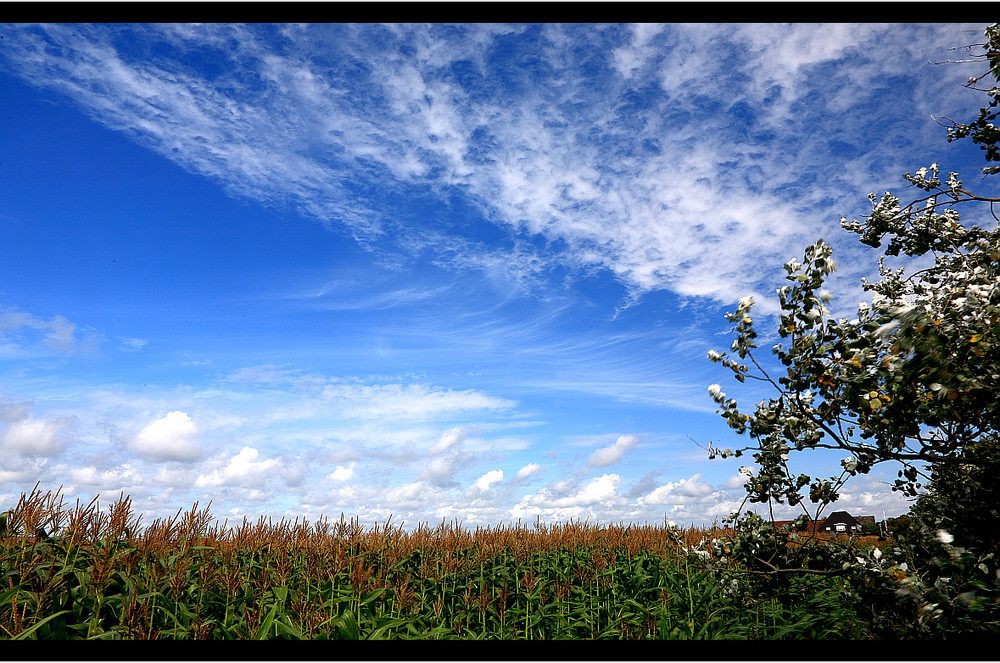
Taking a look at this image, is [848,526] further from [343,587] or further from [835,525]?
[343,587]

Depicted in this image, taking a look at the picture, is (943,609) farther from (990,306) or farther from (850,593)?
(990,306)

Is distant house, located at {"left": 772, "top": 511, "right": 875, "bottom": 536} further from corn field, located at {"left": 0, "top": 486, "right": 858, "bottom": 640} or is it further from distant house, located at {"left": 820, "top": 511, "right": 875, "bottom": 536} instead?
corn field, located at {"left": 0, "top": 486, "right": 858, "bottom": 640}

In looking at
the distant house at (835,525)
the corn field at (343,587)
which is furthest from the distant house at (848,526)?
the corn field at (343,587)

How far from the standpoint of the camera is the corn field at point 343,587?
208 inches

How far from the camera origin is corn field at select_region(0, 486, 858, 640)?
17.3 ft

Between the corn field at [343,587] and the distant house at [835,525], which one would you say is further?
the distant house at [835,525]

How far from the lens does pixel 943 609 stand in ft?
14.9

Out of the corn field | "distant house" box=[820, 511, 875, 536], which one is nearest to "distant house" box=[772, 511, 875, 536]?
"distant house" box=[820, 511, 875, 536]

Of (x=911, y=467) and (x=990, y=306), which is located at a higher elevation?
(x=990, y=306)

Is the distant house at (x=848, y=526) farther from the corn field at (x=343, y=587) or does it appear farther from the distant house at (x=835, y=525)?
the corn field at (x=343, y=587)

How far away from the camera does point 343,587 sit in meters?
7.52

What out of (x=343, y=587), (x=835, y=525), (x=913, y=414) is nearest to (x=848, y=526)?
(x=835, y=525)
